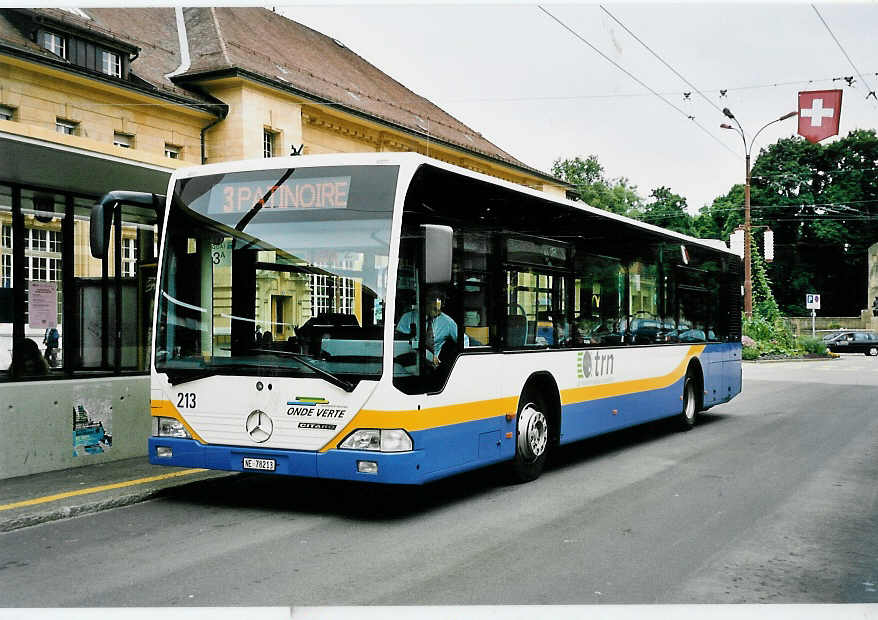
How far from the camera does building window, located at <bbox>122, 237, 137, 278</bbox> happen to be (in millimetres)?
10859

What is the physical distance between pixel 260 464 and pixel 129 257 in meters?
4.15

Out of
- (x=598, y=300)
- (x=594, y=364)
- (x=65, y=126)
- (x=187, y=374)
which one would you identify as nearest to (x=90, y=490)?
(x=187, y=374)

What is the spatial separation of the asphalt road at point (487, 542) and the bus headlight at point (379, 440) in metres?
0.65

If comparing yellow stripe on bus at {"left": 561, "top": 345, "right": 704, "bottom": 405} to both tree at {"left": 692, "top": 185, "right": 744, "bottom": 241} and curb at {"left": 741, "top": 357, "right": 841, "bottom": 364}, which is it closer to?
curb at {"left": 741, "top": 357, "right": 841, "bottom": 364}

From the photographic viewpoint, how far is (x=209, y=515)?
26.5 ft

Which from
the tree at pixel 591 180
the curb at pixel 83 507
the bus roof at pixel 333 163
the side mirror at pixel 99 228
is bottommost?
the curb at pixel 83 507

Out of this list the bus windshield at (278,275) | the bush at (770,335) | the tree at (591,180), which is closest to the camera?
the bus windshield at (278,275)

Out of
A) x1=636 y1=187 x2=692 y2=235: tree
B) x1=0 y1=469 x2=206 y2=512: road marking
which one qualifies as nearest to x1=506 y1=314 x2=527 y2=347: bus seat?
x1=0 y1=469 x2=206 y2=512: road marking

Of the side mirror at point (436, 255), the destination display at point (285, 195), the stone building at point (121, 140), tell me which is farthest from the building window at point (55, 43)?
the side mirror at point (436, 255)

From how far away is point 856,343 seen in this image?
56531 millimetres

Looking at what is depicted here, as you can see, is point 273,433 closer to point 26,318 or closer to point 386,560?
point 386,560

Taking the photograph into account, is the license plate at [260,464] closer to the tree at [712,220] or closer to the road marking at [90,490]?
the road marking at [90,490]

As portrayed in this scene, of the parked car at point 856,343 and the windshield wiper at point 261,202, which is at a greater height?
the windshield wiper at point 261,202

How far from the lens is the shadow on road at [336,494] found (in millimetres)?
8375
